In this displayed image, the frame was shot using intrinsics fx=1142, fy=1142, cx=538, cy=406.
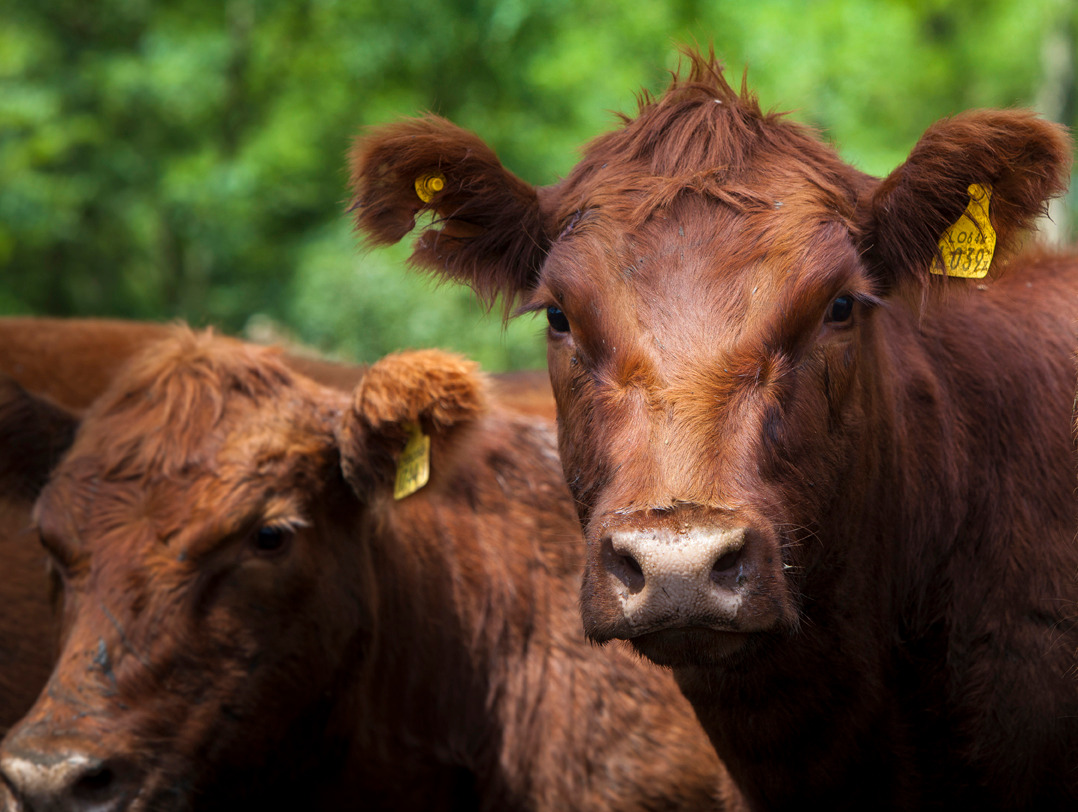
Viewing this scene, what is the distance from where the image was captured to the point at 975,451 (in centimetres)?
348

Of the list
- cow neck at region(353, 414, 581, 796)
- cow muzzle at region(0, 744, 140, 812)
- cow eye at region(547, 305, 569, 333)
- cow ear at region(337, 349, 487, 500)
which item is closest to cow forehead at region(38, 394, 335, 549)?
cow ear at region(337, 349, 487, 500)

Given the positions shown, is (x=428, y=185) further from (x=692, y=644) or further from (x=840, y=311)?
(x=692, y=644)

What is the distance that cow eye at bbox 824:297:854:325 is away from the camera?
3.06 m

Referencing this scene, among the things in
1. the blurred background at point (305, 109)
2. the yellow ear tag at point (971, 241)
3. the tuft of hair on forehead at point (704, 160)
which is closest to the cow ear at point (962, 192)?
the yellow ear tag at point (971, 241)

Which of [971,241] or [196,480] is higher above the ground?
[971,241]

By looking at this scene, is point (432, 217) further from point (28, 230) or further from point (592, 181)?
point (28, 230)

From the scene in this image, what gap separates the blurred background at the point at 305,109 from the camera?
12.8m

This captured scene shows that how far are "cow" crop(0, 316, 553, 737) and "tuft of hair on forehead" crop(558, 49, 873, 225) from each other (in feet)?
5.00

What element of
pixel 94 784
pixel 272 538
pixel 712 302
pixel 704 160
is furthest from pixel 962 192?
pixel 94 784

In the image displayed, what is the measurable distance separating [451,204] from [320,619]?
1.56m

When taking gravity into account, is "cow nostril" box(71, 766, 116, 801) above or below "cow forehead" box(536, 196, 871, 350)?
below

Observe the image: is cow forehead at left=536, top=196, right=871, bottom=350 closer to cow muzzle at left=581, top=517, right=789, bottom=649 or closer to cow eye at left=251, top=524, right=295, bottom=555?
cow muzzle at left=581, top=517, right=789, bottom=649

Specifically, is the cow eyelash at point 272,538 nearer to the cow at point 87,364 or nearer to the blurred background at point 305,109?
the cow at point 87,364

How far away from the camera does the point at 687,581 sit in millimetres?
2488
